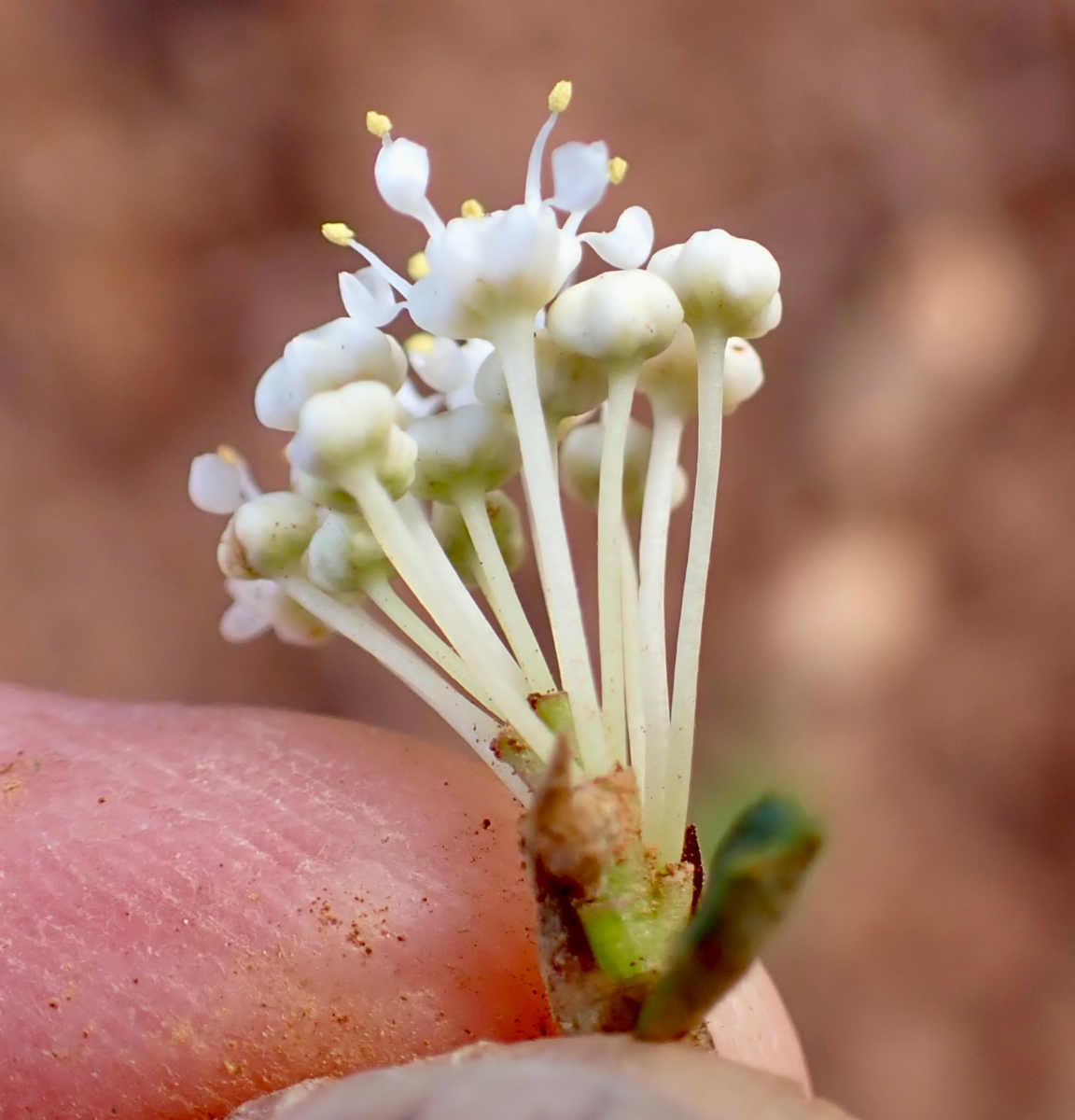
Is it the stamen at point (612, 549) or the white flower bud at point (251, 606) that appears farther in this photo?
the white flower bud at point (251, 606)

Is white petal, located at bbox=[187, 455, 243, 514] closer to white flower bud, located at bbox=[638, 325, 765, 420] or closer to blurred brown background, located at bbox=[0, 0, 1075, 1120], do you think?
white flower bud, located at bbox=[638, 325, 765, 420]

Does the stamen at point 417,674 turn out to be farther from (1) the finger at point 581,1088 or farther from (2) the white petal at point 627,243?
(2) the white petal at point 627,243

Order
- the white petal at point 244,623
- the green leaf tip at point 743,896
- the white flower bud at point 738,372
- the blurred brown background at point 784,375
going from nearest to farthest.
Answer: the green leaf tip at point 743,896
the white flower bud at point 738,372
the white petal at point 244,623
the blurred brown background at point 784,375

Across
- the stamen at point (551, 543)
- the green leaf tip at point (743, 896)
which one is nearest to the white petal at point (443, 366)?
the stamen at point (551, 543)

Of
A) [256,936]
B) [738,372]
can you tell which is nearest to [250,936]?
[256,936]

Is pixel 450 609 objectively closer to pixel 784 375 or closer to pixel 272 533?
pixel 272 533

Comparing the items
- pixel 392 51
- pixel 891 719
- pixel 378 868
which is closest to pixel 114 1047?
pixel 378 868

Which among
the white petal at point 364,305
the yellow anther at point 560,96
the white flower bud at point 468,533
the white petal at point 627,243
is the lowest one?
the white flower bud at point 468,533
